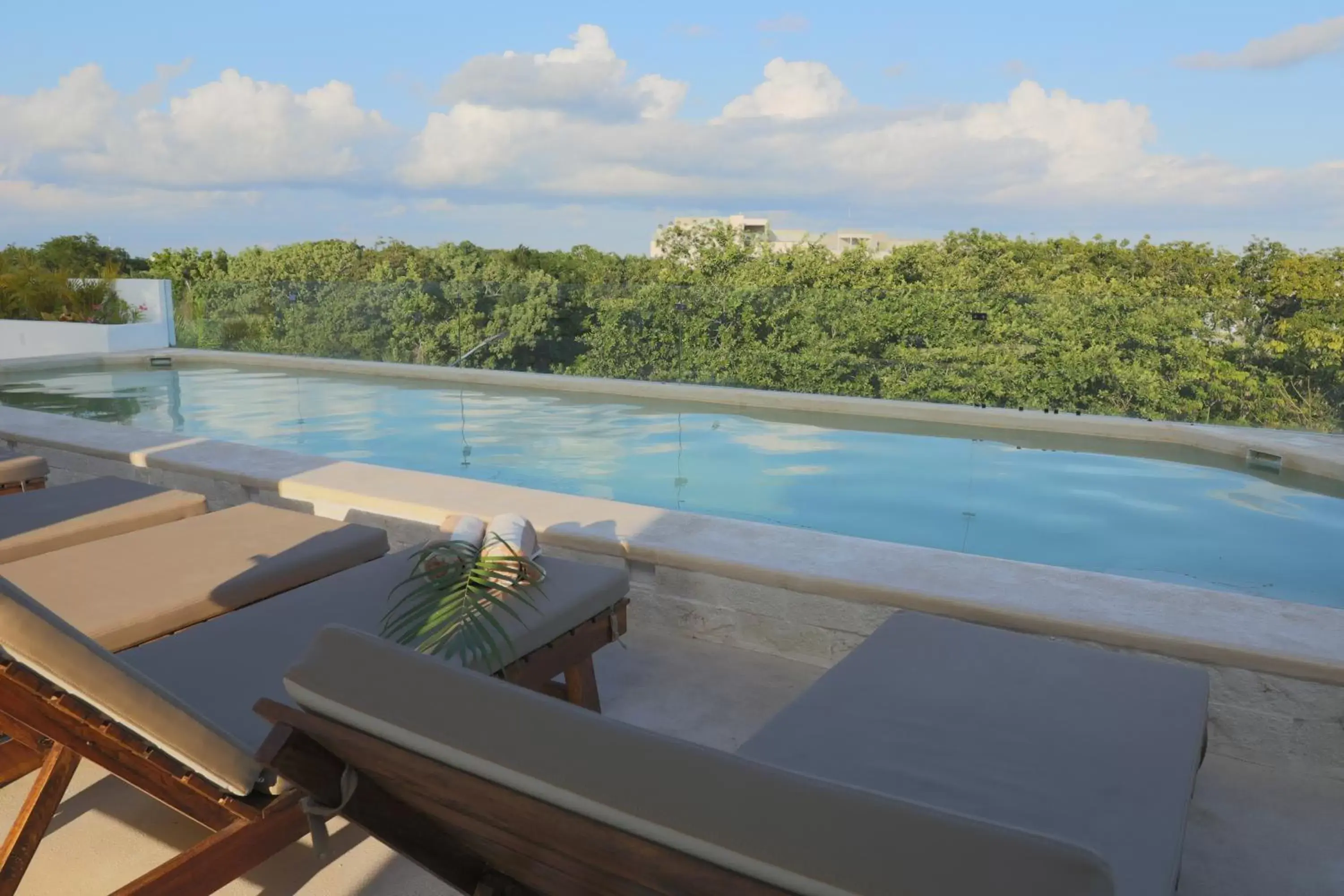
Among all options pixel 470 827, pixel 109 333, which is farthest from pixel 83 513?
pixel 109 333

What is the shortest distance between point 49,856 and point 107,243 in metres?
22.9

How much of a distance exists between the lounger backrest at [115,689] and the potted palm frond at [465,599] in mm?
518

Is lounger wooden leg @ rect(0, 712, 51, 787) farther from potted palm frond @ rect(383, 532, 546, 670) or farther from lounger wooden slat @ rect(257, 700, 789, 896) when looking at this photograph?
lounger wooden slat @ rect(257, 700, 789, 896)

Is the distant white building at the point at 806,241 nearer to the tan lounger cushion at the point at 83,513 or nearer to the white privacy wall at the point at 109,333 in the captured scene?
the white privacy wall at the point at 109,333

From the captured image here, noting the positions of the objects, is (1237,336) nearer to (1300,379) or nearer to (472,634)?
(1300,379)

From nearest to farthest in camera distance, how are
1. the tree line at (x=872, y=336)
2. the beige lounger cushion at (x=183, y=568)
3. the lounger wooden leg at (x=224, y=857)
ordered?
the lounger wooden leg at (x=224, y=857) → the beige lounger cushion at (x=183, y=568) → the tree line at (x=872, y=336)

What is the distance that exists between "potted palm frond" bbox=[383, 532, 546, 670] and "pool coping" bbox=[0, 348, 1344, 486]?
222 inches

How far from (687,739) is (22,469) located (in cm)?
355

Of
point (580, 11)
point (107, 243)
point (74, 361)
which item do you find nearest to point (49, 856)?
point (74, 361)

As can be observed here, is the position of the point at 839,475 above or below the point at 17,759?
above

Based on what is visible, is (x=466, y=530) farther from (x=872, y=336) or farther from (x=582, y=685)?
(x=872, y=336)

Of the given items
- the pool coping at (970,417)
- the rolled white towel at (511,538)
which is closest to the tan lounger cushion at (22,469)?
the rolled white towel at (511,538)

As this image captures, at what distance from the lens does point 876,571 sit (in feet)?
9.43

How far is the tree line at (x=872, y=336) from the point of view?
7926 mm
